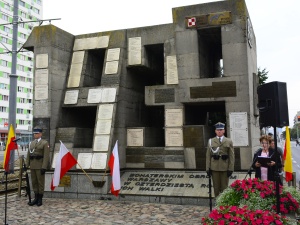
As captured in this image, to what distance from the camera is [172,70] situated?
406 inches

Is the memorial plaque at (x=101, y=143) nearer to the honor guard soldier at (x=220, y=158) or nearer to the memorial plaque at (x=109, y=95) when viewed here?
the memorial plaque at (x=109, y=95)

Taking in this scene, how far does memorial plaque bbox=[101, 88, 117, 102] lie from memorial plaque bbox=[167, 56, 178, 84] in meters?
1.78

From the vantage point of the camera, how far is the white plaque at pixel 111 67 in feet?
34.8

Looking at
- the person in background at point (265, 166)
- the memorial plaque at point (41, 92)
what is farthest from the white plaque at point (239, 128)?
the memorial plaque at point (41, 92)

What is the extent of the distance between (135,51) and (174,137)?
3.16 metres

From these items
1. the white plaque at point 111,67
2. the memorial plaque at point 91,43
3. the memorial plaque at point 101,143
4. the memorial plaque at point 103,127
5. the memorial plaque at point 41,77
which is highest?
the memorial plaque at point 91,43

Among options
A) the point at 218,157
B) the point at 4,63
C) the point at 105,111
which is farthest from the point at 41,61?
the point at 4,63

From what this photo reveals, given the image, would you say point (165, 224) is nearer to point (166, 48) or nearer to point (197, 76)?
point (197, 76)

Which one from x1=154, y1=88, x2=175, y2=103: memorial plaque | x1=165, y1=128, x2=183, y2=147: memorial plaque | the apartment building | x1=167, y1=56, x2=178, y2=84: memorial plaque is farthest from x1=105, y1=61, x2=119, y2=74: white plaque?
the apartment building

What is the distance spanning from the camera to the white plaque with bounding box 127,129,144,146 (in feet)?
34.4

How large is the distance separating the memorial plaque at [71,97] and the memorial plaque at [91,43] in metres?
1.66

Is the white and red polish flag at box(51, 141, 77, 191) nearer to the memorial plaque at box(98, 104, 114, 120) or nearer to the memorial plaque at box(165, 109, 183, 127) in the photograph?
the memorial plaque at box(98, 104, 114, 120)

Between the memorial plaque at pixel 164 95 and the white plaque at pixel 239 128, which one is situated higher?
the memorial plaque at pixel 164 95

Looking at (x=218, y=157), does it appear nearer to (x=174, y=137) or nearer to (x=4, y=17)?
(x=174, y=137)
